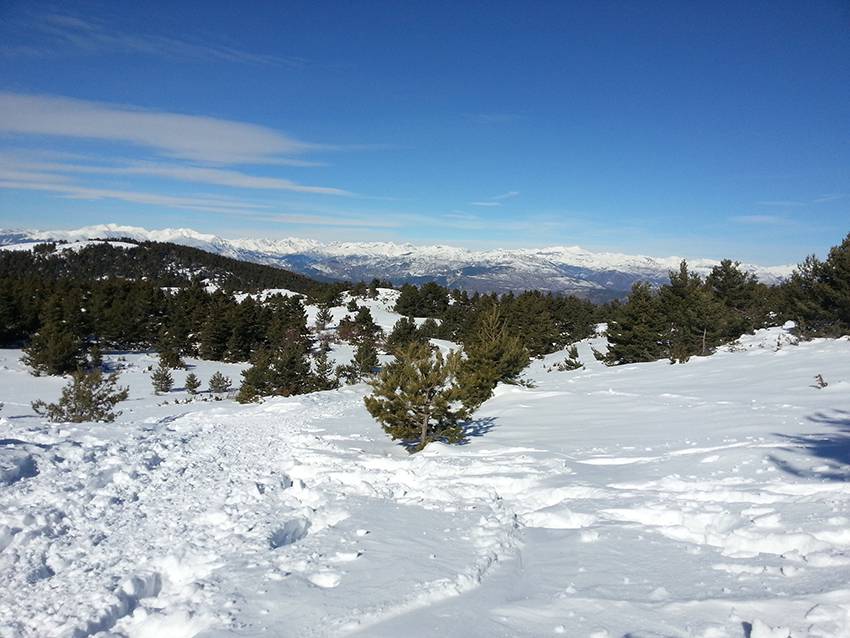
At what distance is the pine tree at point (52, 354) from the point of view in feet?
91.5

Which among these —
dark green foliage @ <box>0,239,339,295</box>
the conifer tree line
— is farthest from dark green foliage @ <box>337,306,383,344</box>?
dark green foliage @ <box>0,239,339,295</box>

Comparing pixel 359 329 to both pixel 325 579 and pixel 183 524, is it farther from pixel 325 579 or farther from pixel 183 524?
pixel 325 579

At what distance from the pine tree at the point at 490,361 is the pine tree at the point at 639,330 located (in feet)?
36.7

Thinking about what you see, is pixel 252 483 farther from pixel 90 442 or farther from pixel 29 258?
pixel 29 258

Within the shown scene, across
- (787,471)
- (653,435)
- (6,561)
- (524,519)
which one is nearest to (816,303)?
(653,435)

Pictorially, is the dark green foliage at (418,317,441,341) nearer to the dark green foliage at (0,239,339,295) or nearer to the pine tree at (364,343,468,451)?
the pine tree at (364,343,468,451)

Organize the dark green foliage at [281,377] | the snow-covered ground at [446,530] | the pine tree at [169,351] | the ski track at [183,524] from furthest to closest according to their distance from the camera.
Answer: the pine tree at [169,351]
the dark green foliage at [281,377]
the ski track at [183,524]
the snow-covered ground at [446,530]

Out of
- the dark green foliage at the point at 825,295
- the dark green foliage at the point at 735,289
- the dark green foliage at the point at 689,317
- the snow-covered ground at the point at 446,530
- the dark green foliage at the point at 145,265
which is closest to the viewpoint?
the snow-covered ground at the point at 446,530

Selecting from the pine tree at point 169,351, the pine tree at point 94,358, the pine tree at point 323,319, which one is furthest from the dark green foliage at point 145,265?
the pine tree at point 94,358

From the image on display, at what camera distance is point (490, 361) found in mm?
17953

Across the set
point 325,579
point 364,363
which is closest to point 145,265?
point 364,363

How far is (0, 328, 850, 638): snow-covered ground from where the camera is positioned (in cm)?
450

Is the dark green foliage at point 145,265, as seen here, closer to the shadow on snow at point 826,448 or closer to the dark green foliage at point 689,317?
the dark green foliage at point 689,317

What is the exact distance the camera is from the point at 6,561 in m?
5.49
